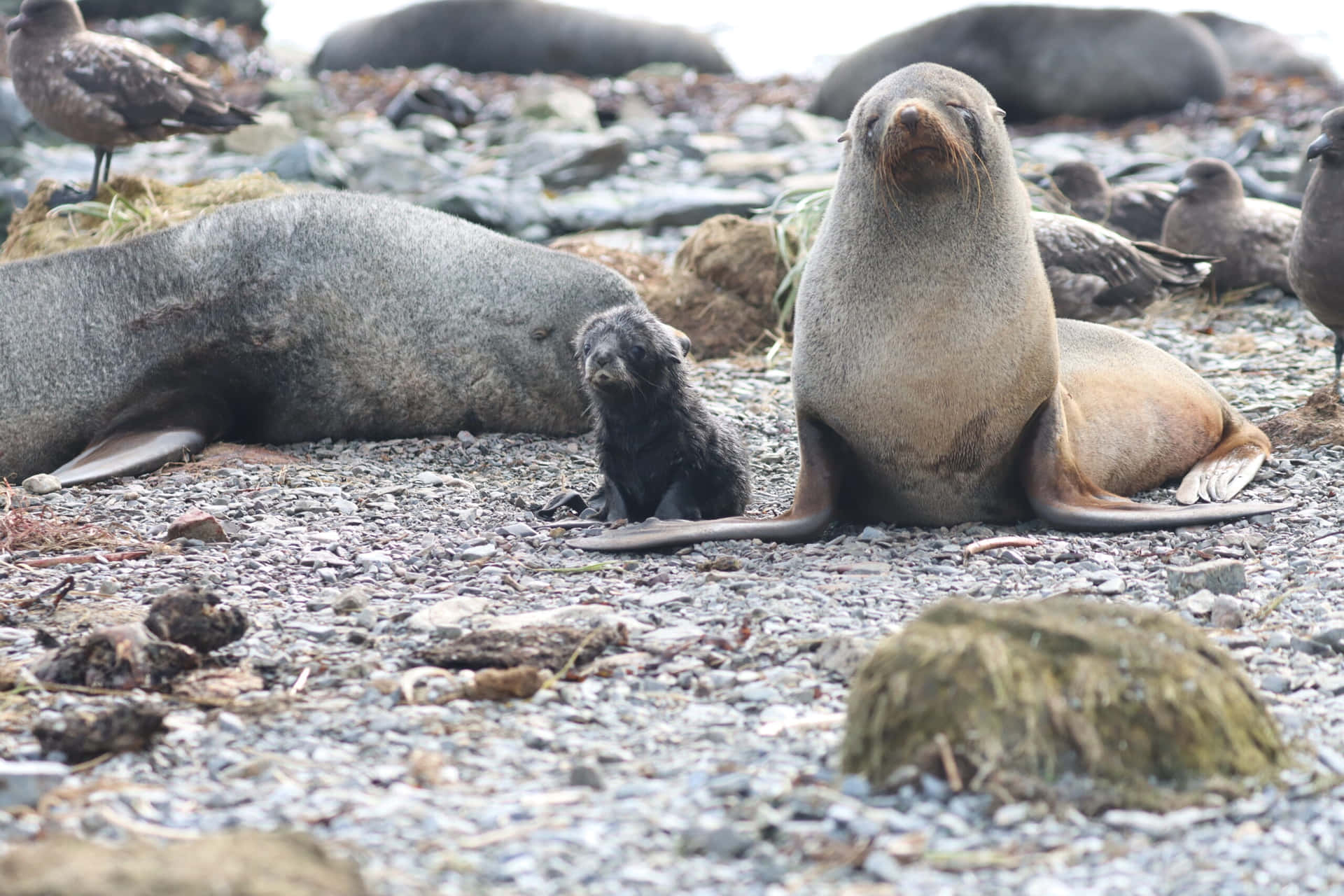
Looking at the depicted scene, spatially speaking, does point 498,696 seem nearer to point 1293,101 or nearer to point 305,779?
point 305,779

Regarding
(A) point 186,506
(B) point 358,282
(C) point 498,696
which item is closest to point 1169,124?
(B) point 358,282

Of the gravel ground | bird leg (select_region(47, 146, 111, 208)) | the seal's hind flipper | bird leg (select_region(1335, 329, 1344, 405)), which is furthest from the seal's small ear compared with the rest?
bird leg (select_region(47, 146, 111, 208))

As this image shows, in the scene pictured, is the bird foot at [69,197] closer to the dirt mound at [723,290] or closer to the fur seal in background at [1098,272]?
the dirt mound at [723,290]

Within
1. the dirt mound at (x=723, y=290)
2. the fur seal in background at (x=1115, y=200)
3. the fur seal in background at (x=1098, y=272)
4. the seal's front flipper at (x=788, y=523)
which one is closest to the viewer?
the seal's front flipper at (x=788, y=523)

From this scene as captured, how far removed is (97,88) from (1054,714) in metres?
7.10

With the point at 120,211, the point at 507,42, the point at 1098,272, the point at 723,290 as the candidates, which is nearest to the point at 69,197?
the point at 120,211

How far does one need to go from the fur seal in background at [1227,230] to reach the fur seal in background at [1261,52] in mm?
12266

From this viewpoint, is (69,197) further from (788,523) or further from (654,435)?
(788,523)

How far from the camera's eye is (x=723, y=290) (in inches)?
325

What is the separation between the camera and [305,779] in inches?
95.5

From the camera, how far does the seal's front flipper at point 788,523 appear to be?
4320mm

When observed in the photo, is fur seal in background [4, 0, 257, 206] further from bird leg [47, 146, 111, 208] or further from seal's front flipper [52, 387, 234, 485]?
seal's front flipper [52, 387, 234, 485]

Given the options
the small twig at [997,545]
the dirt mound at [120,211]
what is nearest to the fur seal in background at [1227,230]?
the small twig at [997,545]

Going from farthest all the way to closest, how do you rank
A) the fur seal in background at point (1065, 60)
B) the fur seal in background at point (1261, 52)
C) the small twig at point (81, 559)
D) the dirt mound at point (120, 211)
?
the fur seal in background at point (1261, 52)
the fur seal in background at point (1065, 60)
the dirt mound at point (120, 211)
the small twig at point (81, 559)
